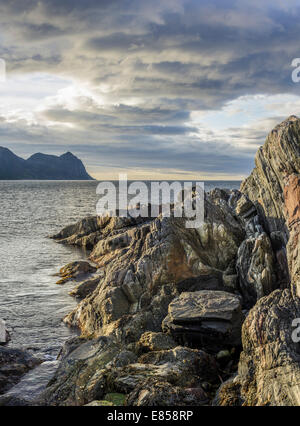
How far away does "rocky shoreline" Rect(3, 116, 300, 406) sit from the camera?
10828 millimetres

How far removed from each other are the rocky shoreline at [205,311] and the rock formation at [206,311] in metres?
0.04

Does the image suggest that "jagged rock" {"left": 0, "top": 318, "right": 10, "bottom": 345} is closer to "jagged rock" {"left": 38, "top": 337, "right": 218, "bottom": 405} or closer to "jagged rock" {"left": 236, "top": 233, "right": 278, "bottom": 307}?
"jagged rock" {"left": 38, "top": 337, "right": 218, "bottom": 405}

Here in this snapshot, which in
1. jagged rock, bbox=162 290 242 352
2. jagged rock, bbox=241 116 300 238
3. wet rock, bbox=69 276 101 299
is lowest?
wet rock, bbox=69 276 101 299

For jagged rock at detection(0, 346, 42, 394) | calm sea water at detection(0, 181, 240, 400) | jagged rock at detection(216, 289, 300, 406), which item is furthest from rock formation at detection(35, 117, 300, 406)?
jagged rock at detection(0, 346, 42, 394)

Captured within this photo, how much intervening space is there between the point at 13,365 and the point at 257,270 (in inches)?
478

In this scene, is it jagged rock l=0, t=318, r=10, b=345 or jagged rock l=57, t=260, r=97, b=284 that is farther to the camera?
jagged rock l=57, t=260, r=97, b=284

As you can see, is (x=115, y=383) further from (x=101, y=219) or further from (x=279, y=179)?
(x=101, y=219)

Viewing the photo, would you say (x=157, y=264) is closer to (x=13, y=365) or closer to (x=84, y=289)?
(x=13, y=365)

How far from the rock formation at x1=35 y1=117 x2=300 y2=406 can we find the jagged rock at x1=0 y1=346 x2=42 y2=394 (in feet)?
5.77

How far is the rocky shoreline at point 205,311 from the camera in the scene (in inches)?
426

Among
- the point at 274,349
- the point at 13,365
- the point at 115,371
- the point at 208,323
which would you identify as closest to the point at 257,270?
the point at 208,323

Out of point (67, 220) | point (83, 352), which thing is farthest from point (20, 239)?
point (83, 352)

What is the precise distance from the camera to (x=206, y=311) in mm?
14789
